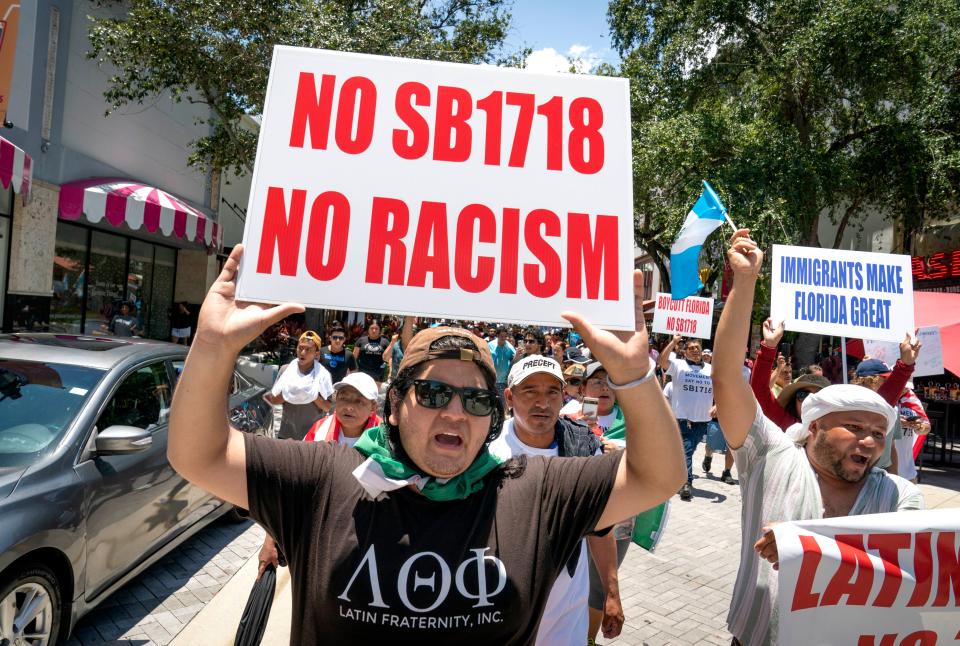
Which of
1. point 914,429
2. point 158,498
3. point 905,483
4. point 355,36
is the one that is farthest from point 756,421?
point 355,36

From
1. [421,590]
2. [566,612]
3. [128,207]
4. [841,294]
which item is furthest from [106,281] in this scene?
[421,590]

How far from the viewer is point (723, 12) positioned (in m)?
16.1

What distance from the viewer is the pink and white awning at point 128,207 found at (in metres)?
13.6

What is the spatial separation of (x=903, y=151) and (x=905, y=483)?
16.4m

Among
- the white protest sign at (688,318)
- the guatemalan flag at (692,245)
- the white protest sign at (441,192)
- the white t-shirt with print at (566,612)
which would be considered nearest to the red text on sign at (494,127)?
the white protest sign at (441,192)

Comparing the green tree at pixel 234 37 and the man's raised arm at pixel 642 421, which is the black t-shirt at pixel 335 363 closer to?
the green tree at pixel 234 37

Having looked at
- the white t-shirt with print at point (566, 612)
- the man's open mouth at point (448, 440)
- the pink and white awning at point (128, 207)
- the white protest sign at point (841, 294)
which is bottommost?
the white t-shirt with print at point (566, 612)

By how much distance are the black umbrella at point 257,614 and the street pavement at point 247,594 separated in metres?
1.94

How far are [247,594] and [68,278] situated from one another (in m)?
12.7

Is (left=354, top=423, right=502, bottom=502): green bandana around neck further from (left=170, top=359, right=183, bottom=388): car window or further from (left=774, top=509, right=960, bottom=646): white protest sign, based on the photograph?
(left=170, top=359, right=183, bottom=388): car window

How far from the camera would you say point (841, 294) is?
463 centimetres

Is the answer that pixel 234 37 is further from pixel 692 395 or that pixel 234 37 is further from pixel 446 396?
pixel 446 396

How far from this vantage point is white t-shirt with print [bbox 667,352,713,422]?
8.27m

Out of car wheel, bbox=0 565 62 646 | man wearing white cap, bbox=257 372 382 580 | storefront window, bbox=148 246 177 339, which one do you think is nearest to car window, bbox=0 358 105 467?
car wheel, bbox=0 565 62 646
